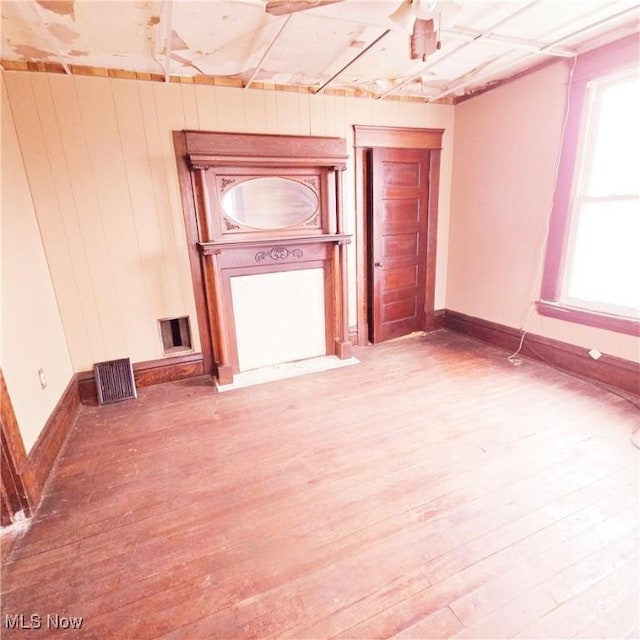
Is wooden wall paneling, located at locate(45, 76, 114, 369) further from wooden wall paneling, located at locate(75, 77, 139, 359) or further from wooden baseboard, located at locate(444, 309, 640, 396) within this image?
wooden baseboard, located at locate(444, 309, 640, 396)

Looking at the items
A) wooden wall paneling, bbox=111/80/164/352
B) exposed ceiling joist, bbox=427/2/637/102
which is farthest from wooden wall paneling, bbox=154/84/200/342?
exposed ceiling joist, bbox=427/2/637/102

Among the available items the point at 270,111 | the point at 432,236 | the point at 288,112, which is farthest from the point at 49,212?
the point at 432,236

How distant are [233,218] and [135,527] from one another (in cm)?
232

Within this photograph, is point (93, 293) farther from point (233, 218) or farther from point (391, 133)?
point (391, 133)

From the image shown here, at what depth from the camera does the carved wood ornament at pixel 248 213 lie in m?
2.90

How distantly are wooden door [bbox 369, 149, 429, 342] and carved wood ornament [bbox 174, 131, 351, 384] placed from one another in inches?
19.4

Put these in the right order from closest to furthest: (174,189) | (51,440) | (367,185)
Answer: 1. (51,440)
2. (174,189)
3. (367,185)

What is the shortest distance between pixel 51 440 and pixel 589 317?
3967 mm

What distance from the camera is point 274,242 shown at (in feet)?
10.2

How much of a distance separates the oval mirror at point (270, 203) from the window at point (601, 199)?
2138mm

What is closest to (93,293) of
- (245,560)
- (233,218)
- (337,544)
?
(233,218)

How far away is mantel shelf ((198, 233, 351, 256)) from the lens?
9.52 feet

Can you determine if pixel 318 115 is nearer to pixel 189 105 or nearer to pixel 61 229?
pixel 189 105

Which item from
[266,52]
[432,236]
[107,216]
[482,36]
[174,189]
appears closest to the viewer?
[482,36]
